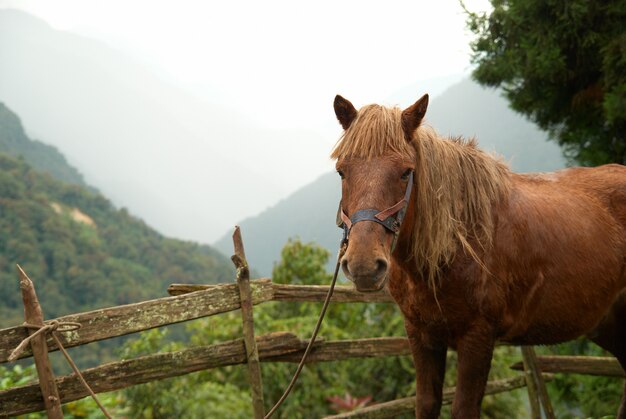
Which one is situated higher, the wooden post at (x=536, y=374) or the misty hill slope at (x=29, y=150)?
the misty hill slope at (x=29, y=150)

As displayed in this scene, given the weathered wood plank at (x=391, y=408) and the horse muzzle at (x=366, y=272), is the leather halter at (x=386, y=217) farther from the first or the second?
the weathered wood plank at (x=391, y=408)

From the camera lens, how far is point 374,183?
2.35m

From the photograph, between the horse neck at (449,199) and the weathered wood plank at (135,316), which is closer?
the horse neck at (449,199)

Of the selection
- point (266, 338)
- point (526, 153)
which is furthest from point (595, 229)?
point (526, 153)

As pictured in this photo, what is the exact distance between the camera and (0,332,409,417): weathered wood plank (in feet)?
9.26

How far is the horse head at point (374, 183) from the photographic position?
2.15m

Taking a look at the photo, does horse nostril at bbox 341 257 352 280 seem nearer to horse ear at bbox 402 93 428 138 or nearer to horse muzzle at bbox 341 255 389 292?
horse muzzle at bbox 341 255 389 292

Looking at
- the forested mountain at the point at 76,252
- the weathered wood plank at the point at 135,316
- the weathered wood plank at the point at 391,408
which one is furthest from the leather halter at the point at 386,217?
the forested mountain at the point at 76,252

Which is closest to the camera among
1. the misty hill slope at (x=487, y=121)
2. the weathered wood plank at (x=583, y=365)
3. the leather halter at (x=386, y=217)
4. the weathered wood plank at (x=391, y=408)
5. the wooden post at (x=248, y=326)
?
Answer: the leather halter at (x=386, y=217)

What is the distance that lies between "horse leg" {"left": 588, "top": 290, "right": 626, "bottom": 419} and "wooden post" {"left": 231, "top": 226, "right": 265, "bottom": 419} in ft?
8.07

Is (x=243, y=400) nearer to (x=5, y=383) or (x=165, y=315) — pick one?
(x=5, y=383)

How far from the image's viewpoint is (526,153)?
87375 mm

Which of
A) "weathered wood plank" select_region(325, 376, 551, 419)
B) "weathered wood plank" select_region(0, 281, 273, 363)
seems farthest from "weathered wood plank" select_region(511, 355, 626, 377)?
"weathered wood plank" select_region(0, 281, 273, 363)

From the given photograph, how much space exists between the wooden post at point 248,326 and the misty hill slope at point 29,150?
8375 centimetres
